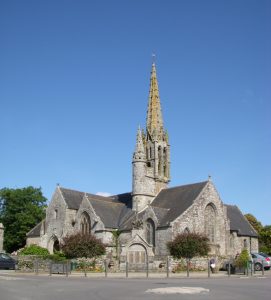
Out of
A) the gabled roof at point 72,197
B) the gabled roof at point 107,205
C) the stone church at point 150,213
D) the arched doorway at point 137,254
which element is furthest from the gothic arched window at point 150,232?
the gabled roof at point 72,197

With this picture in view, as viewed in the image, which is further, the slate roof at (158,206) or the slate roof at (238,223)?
the slate roof at (238,223)

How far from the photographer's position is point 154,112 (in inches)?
2164

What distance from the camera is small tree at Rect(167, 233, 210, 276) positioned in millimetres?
39562

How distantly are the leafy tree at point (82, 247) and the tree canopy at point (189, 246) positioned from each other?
7021 mm

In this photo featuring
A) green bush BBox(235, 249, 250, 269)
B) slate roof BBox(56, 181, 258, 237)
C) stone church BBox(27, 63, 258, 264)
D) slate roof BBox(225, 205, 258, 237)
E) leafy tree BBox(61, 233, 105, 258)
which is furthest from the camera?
slate roof BBox(225, 205, 258, 237)

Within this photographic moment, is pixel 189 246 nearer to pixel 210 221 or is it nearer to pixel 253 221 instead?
pixel 210 221

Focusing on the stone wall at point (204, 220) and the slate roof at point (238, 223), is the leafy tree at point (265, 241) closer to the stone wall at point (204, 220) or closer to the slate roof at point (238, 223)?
the slate roof at point (238, 223)

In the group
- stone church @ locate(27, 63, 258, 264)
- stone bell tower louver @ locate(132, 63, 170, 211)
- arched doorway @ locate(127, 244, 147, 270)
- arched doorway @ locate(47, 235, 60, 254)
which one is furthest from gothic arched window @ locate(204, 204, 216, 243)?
arched doorway @ locate(47, 235, 60, 254)

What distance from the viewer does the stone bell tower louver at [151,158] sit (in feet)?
162

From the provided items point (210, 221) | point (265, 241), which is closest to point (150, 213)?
point (210, 221)

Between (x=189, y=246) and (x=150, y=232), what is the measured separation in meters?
5.58

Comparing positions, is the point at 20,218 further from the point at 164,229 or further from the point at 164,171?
the point at 164,229

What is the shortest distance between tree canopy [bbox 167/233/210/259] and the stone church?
4.52 ft

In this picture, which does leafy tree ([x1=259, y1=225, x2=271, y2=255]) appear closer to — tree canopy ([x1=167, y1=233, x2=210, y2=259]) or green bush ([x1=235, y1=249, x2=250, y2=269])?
tree canopy ([x1=167, y1=233, x2=210, y2=259])
